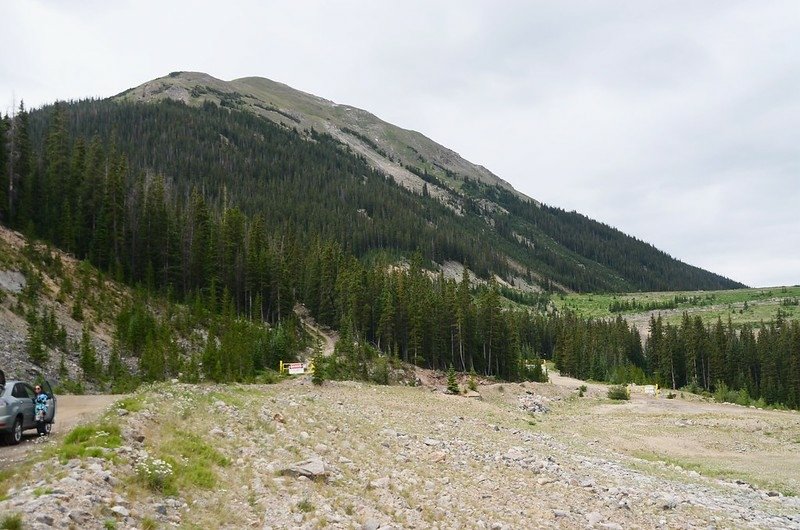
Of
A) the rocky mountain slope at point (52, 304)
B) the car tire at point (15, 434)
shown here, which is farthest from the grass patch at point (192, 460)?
the rocky mountain slope at point (52, 304)

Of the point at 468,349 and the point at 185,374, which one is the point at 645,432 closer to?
the point at 185,374

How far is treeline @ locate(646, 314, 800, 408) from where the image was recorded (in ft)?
287

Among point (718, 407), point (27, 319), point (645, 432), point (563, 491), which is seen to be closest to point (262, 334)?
point (27, 319)

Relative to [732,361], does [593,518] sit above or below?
above

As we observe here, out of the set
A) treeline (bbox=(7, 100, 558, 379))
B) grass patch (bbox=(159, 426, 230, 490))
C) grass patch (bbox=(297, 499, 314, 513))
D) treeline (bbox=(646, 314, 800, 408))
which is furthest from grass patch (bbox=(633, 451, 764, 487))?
treeline (bbox=(646, 314, 800, 408))

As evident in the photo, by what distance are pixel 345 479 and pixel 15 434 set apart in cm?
1018

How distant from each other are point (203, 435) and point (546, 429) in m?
29.7

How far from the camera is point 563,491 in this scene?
17641 millimetres

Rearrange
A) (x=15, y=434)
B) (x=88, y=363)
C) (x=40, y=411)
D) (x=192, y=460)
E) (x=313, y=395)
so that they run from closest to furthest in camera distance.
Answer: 1. (x=192, y=460)
2. (x=15, y=434)
3. (x=40, y=411)
4. (x=88, y=363)
5. (x=313, y=395)

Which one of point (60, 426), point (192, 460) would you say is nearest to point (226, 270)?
point (60, 426)

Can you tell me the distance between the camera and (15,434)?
15258 millimetres

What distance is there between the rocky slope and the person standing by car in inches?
108

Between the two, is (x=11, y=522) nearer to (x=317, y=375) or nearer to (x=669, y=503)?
(x=669, y=503)

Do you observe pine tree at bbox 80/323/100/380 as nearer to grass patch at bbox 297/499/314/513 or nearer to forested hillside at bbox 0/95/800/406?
forested hillside at bbox 0/95/800/406
